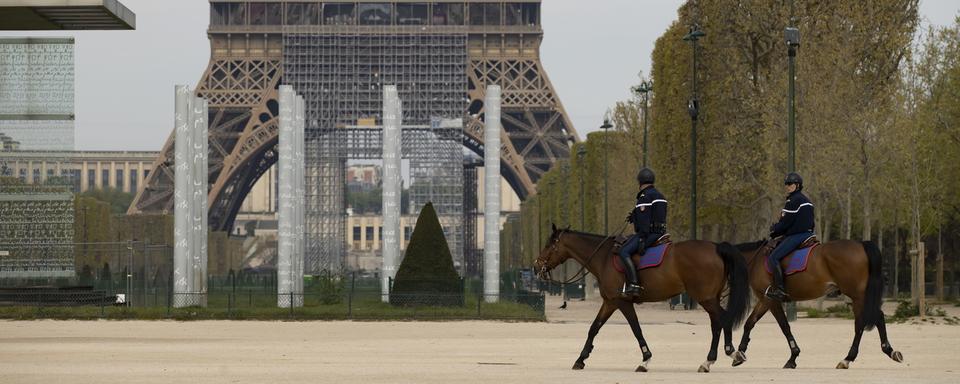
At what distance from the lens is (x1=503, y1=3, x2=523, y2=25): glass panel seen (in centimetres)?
11375

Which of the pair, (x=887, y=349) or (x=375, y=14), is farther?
(x=375, y=14)

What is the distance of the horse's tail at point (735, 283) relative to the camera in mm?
18438

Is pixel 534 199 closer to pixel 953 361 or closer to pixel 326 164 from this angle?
pixel 326 164

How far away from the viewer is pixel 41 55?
37.1 meters

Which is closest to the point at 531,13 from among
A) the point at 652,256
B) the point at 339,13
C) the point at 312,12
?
the point at 312,12

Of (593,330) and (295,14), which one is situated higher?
(295,14)

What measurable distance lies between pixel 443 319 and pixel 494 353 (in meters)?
13.9

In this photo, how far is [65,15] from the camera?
1886 cm

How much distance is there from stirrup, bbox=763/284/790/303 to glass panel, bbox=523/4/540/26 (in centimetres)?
9474

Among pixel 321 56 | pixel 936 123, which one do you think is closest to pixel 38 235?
pixel 936 123

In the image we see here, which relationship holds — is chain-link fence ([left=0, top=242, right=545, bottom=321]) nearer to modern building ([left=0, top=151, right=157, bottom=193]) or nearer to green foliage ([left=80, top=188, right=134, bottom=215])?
green foliage ([left=80, top=188, right=134, bottom=215])

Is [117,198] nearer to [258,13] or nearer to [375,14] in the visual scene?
[375,14]

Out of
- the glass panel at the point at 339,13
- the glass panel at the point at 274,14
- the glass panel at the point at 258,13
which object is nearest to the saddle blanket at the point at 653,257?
the glass panel at the point at 258,13

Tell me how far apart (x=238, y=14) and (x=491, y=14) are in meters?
18.1
